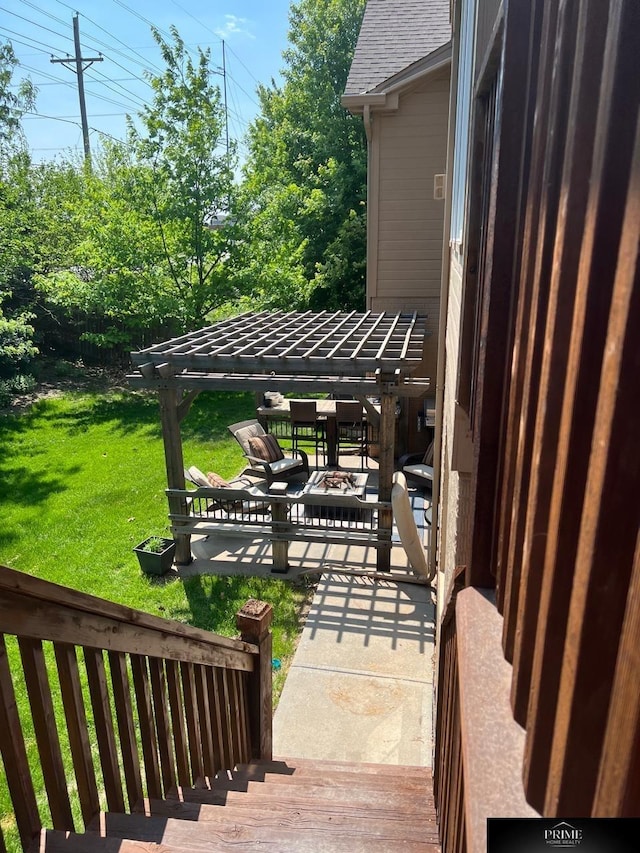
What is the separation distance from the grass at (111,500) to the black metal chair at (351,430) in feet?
6.70

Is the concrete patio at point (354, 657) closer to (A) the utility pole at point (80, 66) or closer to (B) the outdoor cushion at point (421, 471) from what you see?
(B) the outdoor cushion at point (421, 471)

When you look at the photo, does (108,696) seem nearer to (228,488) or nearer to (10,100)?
(228,488)

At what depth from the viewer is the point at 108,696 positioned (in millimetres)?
1961

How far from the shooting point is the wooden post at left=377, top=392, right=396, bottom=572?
6457 millimetres

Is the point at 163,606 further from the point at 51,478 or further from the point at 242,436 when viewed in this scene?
the point at 51,478

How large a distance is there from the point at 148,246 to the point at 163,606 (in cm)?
975

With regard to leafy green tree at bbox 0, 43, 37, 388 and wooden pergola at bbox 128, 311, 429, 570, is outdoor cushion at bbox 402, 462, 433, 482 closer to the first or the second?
wooden pergola at bbox 128, 311, 429, 570

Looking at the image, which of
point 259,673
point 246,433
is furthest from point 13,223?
point 259,673

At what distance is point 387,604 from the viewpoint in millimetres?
6473

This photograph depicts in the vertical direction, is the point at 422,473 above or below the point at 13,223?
below

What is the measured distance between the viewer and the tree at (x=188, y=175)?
42.2ft

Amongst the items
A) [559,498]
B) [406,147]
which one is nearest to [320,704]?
[559,498]

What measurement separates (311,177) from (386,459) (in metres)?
13.0

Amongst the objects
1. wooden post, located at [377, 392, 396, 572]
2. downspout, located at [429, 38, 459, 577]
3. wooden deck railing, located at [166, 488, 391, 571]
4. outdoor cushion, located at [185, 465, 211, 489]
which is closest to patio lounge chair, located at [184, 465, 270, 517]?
outdoor cushion, located at [185, 465, 211, 489]
